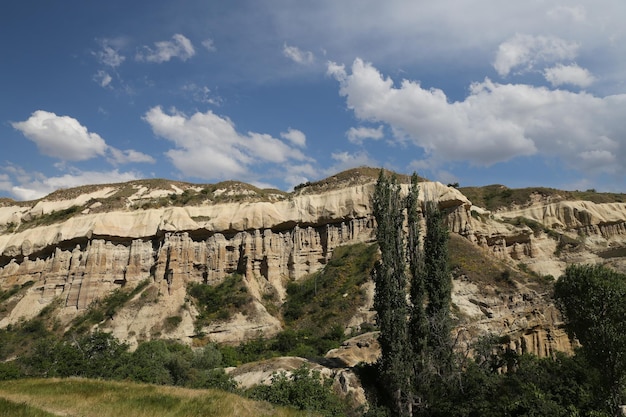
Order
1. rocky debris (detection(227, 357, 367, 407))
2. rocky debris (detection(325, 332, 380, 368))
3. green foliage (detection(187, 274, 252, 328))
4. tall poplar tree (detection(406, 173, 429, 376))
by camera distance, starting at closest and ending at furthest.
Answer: rocky debris (detection(227, 357, 367, 407)) < tall poplar tree (detection(406, 173, 429, 376)) < rocky debris (detection(325, 332, 380, 368)) < green foliage (detection(187, 274, 252, 328))

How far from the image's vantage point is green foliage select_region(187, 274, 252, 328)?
5297 centimetres

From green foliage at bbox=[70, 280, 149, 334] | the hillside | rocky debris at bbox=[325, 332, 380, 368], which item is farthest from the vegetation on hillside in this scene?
green foliage at bbox=[70, 280, 149, 334]

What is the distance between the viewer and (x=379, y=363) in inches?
1086

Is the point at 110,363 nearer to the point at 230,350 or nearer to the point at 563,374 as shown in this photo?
the point at 230,350

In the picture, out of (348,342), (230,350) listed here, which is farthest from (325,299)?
(348,342)

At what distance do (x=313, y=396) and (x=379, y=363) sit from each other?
22.4 feet

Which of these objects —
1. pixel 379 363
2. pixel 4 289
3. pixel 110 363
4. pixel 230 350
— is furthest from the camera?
pixel 4 289

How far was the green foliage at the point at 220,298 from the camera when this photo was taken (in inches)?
2085

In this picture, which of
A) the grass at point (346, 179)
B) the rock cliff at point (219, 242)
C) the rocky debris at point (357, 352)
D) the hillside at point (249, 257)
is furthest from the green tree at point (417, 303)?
the grass at point (346, 179)

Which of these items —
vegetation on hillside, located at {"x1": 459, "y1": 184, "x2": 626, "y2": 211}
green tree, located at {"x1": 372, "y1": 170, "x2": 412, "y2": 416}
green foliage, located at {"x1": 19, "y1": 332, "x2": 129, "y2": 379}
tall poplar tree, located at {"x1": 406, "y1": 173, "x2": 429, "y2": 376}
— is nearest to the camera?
green tree, located at {"x1": 372, "y1": 170, "x2": 412, "y2": 416}

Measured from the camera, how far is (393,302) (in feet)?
92.9

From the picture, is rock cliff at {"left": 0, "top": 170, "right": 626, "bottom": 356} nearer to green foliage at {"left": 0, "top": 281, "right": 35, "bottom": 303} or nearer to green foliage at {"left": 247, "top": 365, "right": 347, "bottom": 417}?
green foliage at {"left": 0, "top": 281, "right": 35, "bottom": 303}

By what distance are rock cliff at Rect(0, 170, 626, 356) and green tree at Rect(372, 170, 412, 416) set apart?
83.9 ft

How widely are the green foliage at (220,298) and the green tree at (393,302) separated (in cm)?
2792
